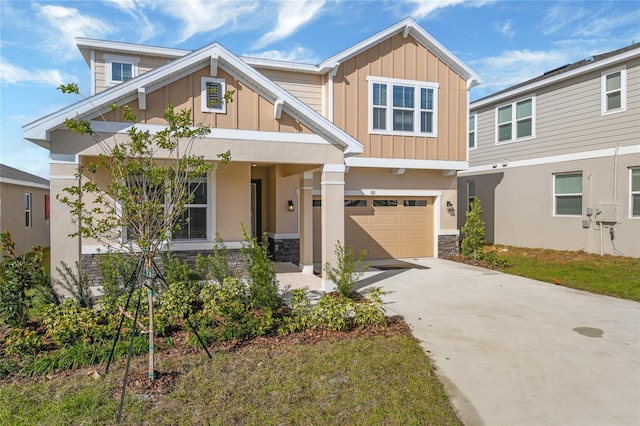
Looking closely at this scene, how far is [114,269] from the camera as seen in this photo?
7289 mm

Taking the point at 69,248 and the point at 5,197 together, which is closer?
the point at 69,248

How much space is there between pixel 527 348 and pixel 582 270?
24.0ft

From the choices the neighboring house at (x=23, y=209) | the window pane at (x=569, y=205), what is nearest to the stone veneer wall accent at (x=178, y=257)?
the neighboring house at (x=23, y=209)

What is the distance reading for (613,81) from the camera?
12.9 meters

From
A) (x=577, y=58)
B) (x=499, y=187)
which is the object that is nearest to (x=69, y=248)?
(x=499, y=187)

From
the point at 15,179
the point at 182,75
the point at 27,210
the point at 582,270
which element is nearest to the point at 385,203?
the point at 582,270

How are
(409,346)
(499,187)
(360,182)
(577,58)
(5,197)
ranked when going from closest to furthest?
1. (409,346)
2. (360,182)
3. (5,197)
4. (577,58)
5. (499,187)

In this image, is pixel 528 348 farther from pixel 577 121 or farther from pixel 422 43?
pixel 577 121

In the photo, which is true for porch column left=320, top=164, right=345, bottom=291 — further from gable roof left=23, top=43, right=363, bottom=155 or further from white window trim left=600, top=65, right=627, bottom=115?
white window trim left=600, top=65, right=627, bottom=115

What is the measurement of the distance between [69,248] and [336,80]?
28.5 feet

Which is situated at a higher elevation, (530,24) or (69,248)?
(530,24)

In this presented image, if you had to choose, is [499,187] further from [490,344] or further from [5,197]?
[5,197]

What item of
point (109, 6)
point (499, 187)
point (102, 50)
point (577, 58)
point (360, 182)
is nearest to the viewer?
point (109, 6)

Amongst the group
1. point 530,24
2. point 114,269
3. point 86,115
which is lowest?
point 114,269
